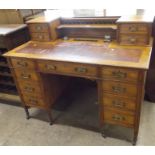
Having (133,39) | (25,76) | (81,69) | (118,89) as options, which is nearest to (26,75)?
(25,76)

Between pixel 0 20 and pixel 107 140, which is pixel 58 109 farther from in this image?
pixel 0 20

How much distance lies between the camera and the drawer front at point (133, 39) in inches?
59.5

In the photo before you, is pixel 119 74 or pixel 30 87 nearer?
pixel 119 74

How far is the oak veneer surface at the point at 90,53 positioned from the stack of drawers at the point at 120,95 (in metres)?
0.07

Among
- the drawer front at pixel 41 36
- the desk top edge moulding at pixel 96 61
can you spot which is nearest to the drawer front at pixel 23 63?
Answer: the desk top edge moulding at pixel 96 61

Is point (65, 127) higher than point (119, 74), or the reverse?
point (119, 74)

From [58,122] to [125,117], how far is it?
2.44ft

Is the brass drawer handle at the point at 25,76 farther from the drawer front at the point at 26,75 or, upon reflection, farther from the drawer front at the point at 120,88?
the drawer front at the point at 120,88

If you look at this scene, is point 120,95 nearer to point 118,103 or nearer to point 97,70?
point 118,103

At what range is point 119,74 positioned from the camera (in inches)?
53.3

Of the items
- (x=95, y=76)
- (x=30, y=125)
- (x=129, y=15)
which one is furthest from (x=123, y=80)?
(x=30, y=125)

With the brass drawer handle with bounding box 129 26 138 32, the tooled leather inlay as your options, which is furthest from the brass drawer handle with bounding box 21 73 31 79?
the brass drawer handle with bounding box 129 26 138 32

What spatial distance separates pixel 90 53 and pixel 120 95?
15.8 inches

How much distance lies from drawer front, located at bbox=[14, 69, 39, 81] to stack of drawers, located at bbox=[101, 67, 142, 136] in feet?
2.02
